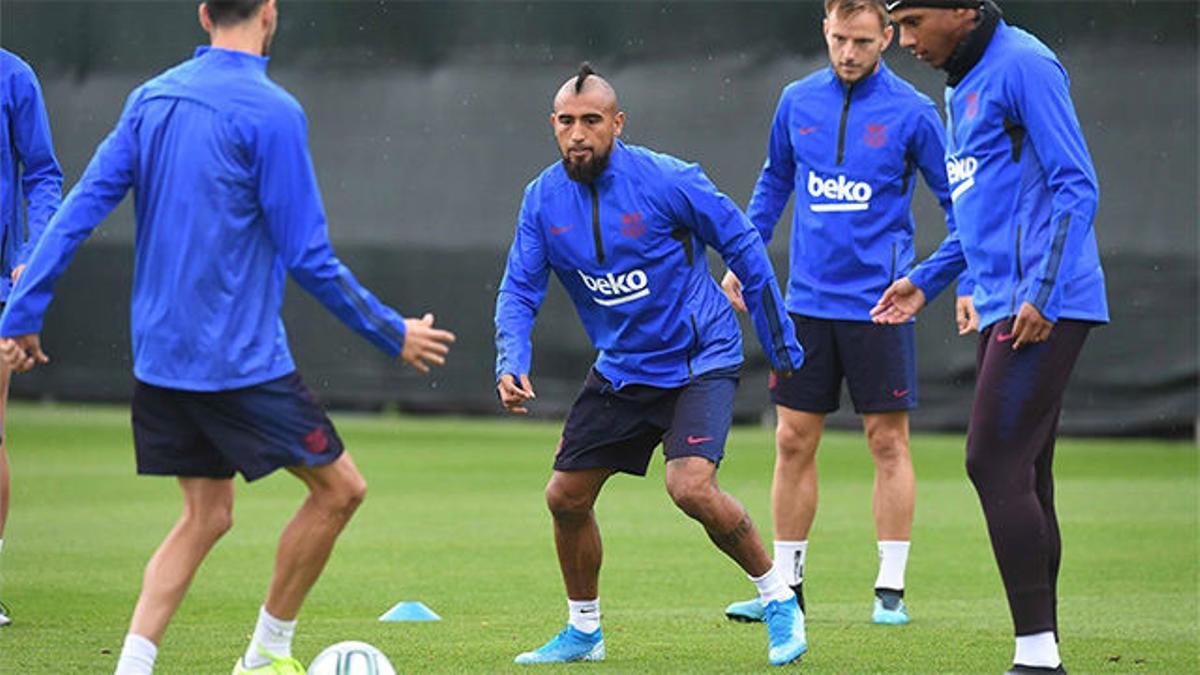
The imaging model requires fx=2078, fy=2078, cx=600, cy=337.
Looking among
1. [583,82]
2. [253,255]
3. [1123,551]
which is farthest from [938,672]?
[1123,551]

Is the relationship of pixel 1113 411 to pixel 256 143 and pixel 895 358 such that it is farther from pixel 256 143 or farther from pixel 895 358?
pixel 256 143

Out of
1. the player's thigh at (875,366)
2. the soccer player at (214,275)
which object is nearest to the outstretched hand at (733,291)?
Answer: the player's thigh at (875,366)

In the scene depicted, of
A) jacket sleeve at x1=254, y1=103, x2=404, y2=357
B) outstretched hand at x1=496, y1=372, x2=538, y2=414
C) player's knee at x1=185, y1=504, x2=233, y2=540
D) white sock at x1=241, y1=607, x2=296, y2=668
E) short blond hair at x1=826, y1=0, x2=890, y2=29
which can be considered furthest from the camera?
short blond hair at x1=826, y1=0, x2=890, y2=29

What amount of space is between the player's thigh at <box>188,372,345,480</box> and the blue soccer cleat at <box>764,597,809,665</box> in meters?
2.04

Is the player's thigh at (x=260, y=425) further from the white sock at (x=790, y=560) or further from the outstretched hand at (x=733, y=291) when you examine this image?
the white sock at (x=790, y=560)

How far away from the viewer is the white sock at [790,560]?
8336 mm

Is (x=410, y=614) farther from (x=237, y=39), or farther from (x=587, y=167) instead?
(x=237, y=39)

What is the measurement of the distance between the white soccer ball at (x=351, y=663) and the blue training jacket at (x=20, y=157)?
275 centimetres

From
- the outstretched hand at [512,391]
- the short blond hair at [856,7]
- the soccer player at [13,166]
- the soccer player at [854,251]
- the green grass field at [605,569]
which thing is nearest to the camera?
the outstretched hand at [512,391]

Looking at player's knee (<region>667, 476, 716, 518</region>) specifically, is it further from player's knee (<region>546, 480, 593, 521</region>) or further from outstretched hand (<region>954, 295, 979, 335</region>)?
outstretched hand (<region>954, 295, 979, 335</region>)

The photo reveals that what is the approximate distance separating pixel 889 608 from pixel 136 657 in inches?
141

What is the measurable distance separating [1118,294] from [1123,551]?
20.4 feet

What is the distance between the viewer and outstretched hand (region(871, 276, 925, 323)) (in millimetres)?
7055

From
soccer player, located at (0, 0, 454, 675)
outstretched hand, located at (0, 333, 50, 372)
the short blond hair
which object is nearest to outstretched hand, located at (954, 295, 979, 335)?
the short blond hair
